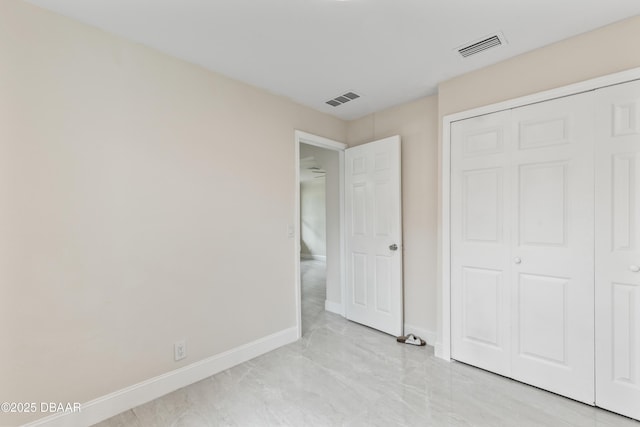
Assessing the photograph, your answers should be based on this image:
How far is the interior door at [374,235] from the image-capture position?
303 cm

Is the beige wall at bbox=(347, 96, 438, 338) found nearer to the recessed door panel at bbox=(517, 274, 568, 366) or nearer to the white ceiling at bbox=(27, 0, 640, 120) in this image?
the white ceiling at bbox=(27, 0, 640, 120)

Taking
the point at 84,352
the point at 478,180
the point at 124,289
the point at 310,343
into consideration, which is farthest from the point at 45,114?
the point at 478,180

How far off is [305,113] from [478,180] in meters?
1.83

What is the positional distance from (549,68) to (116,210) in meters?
3.13

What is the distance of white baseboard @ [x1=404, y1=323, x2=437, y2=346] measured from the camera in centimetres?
283

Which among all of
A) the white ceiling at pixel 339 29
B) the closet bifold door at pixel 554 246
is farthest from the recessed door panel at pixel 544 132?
the white ceiling at pixel 339 29

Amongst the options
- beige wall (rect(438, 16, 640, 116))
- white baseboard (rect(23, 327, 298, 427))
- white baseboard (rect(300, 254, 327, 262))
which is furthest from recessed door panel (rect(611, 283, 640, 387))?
white baseboard (rect(300, 254, 327, 262))

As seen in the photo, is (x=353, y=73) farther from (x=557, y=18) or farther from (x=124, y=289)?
(x=124, y=289)

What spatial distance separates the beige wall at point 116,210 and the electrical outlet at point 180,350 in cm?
4

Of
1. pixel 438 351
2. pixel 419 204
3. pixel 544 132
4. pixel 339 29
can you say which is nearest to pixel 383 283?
pixel 438 351

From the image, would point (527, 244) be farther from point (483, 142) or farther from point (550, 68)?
point (550, 68)

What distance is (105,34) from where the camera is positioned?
1.85m

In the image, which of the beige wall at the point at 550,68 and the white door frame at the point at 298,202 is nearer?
the beige wall at the point at 550,68

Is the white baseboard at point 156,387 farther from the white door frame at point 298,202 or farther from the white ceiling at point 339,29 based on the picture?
the white ceiling at point 339,29
